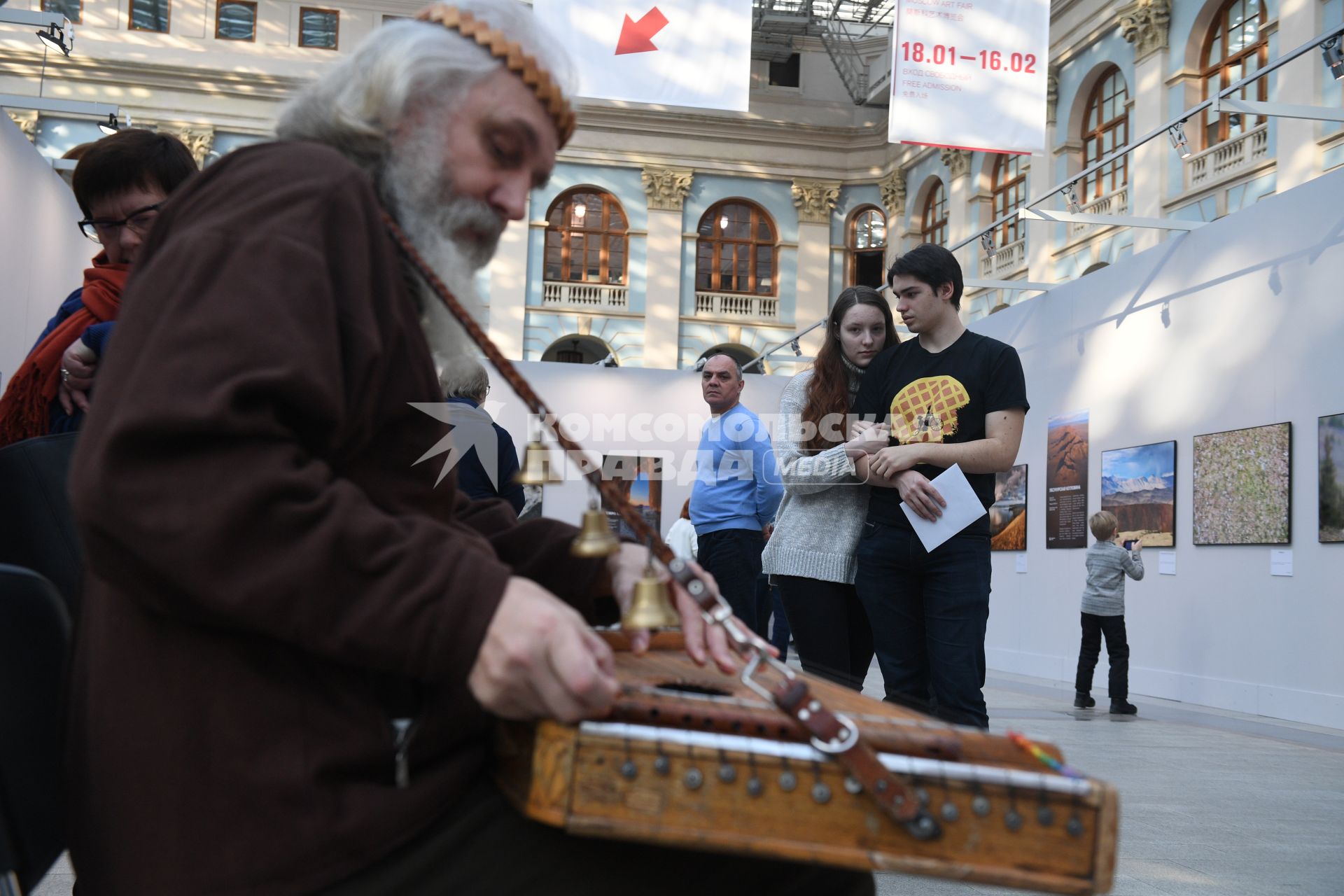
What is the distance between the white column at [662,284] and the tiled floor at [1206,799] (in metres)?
18.6

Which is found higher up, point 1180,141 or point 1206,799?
point 1180,141

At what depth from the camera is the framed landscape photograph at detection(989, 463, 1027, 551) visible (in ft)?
43.6

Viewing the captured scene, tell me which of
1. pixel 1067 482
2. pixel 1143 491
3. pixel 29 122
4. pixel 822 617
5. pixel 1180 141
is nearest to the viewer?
pixel 822 617

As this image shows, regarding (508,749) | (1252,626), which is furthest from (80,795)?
(1252,626)

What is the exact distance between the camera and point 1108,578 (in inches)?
374

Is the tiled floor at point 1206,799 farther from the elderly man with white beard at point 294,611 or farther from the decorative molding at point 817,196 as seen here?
the decorative molding at point 817,196

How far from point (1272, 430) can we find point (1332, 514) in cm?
86

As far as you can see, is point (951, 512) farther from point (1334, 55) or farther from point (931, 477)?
point (1334, 55)

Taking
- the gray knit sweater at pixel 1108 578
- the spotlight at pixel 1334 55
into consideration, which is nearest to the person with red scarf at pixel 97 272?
the spotlight at pixel 1334 55

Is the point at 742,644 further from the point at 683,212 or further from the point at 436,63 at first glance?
the point at 683,212

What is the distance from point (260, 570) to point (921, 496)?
272 centimetres

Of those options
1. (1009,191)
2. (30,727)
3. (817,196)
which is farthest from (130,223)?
(817,196)

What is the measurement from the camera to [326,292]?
0.98 meters

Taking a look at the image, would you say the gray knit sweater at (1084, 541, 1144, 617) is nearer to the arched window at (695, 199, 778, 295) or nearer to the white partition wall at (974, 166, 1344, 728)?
the white partition wall at (974, 166, 1344, 728)
